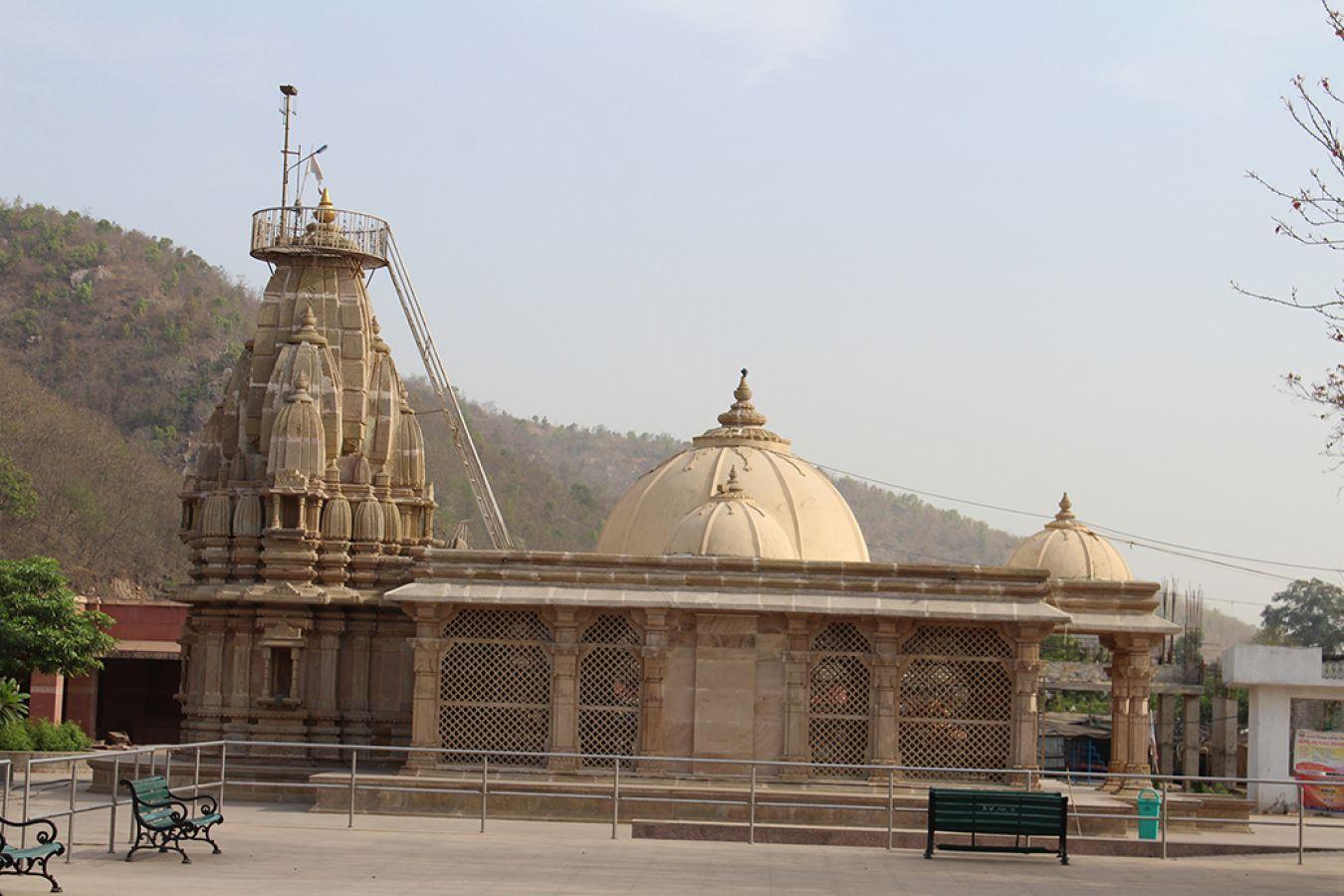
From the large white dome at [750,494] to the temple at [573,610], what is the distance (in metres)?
0.06

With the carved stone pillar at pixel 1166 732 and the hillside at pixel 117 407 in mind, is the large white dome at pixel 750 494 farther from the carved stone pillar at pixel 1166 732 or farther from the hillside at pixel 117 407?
the hillside at pixel 117 407

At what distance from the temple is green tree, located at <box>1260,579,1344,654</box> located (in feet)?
168

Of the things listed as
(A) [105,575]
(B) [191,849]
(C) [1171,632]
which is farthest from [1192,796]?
(A) [105,575]

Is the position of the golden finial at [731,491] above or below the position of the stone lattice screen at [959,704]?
above

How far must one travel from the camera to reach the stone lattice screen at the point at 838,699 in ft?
75.9

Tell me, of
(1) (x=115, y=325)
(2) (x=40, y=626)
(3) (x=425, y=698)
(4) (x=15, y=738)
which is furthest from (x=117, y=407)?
(3) (x=425, y=698)

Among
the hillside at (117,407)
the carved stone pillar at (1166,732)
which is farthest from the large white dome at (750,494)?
the hillside at (117,407)

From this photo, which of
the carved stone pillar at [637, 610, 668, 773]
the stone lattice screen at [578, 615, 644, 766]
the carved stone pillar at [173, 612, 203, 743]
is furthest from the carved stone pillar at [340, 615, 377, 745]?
the carved stone pillar at [637, 610, 668, 773]

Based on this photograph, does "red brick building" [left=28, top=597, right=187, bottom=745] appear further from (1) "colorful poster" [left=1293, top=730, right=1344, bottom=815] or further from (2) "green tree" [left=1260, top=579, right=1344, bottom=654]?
(2) "green tree" [left=1260, top=579, right=1344, bottom=654]

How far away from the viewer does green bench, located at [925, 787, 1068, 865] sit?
55.4 ft

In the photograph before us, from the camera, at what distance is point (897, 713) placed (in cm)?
2305

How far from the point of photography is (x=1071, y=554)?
2861 cm

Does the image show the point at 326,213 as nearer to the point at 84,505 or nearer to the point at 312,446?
the point at 312,446

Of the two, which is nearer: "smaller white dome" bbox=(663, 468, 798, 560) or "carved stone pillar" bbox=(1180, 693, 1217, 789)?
"smaller white dome" bbox=(663, 468, 798, 560)
